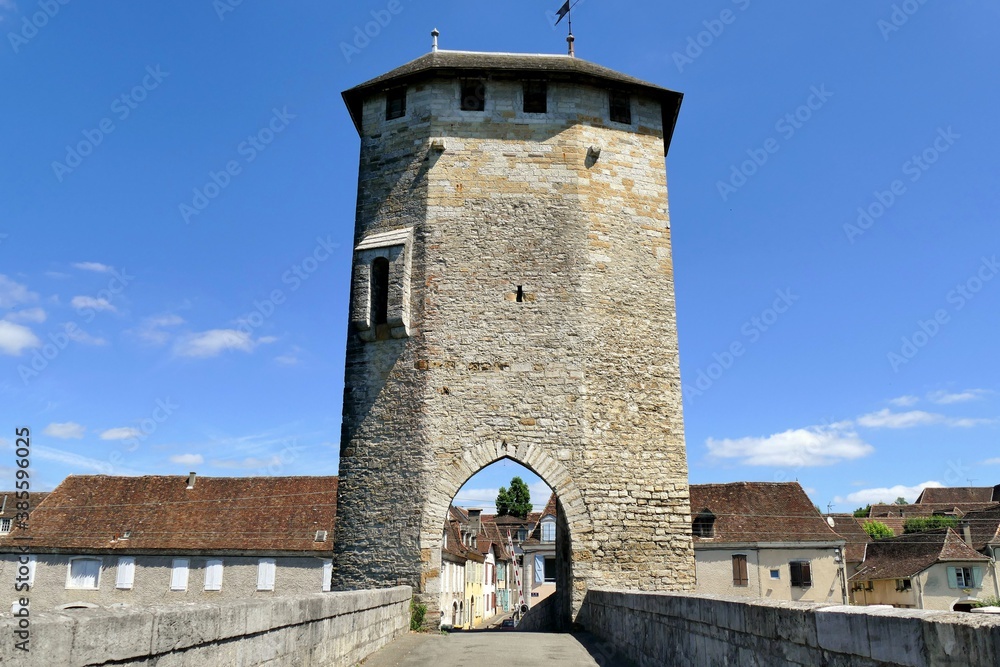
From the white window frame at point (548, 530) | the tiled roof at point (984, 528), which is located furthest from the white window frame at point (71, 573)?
the tiled roof at point (984, 528)

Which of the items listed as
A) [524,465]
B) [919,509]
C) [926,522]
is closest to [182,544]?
[524,465]

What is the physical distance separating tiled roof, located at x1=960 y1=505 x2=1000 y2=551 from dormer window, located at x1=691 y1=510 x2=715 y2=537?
13.3 metres

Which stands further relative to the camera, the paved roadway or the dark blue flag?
the dark blue flag

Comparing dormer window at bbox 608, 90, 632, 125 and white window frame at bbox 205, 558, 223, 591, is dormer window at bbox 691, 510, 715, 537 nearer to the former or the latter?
white window frame at bbox 205, 558, 223, 591

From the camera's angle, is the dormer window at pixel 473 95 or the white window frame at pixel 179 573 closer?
the dormer window at pixel 473 95

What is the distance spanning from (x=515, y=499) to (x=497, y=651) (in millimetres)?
54827

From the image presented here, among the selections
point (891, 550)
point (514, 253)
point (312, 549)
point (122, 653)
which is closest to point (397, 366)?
point (514, 253)

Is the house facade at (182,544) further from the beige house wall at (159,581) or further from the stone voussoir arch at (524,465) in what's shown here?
the stone voussoir arch at (524,465)

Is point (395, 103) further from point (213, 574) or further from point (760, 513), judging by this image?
point (760, 513)

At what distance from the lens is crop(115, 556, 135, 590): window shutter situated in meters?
24.3

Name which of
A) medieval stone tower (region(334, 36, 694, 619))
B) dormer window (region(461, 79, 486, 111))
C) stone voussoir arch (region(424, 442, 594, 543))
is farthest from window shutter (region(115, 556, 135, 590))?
dormer window (region(461, 79, 486, 111))

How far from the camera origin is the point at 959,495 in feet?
203

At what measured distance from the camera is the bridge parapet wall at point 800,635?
2.46 m

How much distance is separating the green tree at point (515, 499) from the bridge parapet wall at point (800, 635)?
55.7 meters
